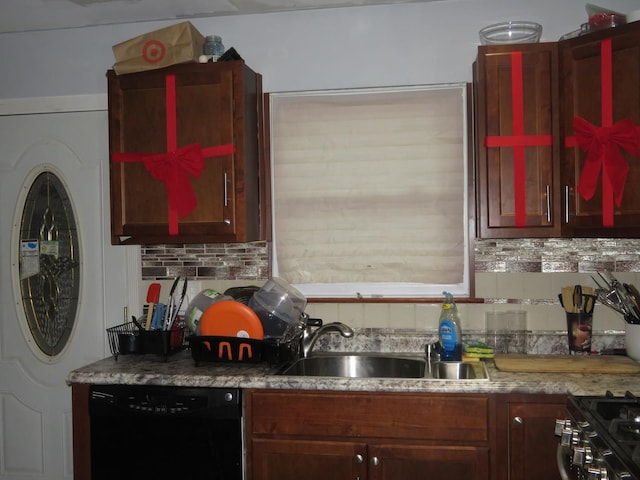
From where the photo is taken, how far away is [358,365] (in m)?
2.68

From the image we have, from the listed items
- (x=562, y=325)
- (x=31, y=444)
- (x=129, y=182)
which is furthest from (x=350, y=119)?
(x=31, y=444)

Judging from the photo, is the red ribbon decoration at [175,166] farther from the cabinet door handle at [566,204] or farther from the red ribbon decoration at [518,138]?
the cabinet door handle at [566,204]

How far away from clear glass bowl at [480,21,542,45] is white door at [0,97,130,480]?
1.85m

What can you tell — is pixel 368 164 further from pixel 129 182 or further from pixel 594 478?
pixel 594 478

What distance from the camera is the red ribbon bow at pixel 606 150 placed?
222 centimetres

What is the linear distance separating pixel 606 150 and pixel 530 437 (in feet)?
3.60

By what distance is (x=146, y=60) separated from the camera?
8.33 ft

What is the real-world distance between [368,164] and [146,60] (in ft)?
3.51

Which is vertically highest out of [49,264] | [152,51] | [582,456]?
[152,51]

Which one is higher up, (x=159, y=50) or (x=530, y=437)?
(x=159, y=50)

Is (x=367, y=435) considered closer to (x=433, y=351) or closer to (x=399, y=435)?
(x=399, y=435)

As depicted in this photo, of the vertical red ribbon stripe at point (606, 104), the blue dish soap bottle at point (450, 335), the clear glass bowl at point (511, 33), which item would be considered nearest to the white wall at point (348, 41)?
the clear glass bowl at point (511, 33)

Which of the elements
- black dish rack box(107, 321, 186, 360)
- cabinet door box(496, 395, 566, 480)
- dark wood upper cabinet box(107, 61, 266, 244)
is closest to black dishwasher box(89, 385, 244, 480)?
black dish rack box(107, 321, 186, 360)

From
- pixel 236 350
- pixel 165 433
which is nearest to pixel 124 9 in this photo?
pixel 236 350
